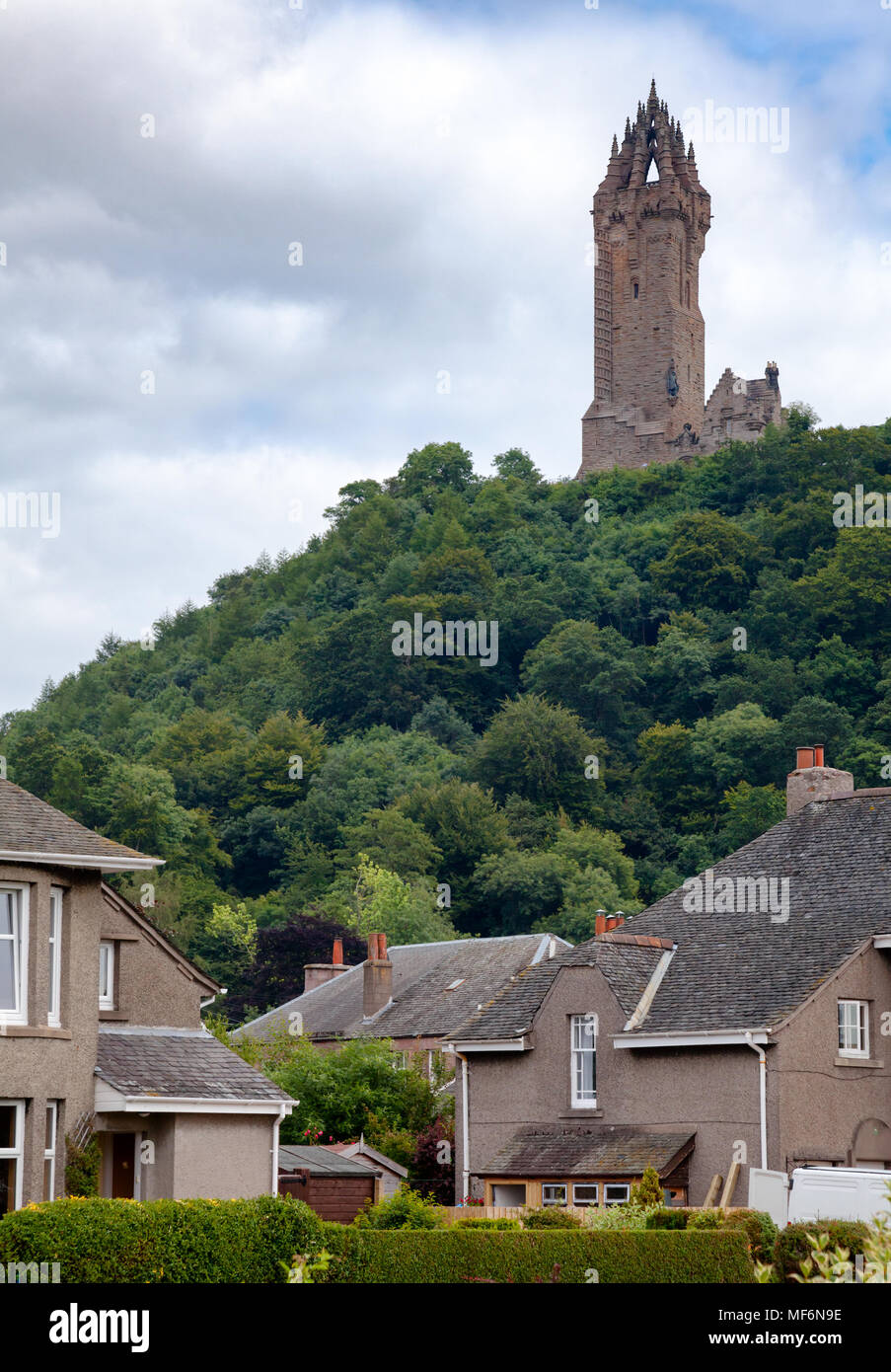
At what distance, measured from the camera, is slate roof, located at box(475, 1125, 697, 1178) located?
34.4m

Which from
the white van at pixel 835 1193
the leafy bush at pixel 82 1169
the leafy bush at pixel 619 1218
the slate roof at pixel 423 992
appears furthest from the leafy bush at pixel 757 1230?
the slate roof at pixel 423 992

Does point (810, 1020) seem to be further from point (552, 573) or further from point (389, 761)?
point (552, 573)

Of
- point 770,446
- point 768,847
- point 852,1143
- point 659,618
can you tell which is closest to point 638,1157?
point 852,1143

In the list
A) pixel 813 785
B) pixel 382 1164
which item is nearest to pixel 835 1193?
pixel 813 785

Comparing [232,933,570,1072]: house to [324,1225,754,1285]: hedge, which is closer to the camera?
[324,1225,754,1285]: hedge

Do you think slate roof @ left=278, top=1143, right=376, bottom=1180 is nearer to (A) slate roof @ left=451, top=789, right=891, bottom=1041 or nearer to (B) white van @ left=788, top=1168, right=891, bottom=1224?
(A) slate roof @ left=451, top=789, right=891, bottom=1041

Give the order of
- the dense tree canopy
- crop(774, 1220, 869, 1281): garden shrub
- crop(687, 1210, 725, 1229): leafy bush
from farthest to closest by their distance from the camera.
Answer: the dense tree canopy
crop(687, 1210, 725, 1229): leafy bush
crop(774, 1220, 869, 1281): garden shrub

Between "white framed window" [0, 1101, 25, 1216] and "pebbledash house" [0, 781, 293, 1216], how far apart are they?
0.06ft

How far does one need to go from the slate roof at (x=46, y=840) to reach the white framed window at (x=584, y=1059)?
1140cm

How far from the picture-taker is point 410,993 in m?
64.6

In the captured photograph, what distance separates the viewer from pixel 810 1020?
112ft

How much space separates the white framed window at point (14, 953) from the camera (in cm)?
2789

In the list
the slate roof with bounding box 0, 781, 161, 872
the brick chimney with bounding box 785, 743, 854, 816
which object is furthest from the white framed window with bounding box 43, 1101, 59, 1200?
the brick chimney with bounding box 785, 743, 854, 816

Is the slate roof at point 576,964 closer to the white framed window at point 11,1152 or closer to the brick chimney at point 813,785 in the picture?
the brick chimney at point 813,785
